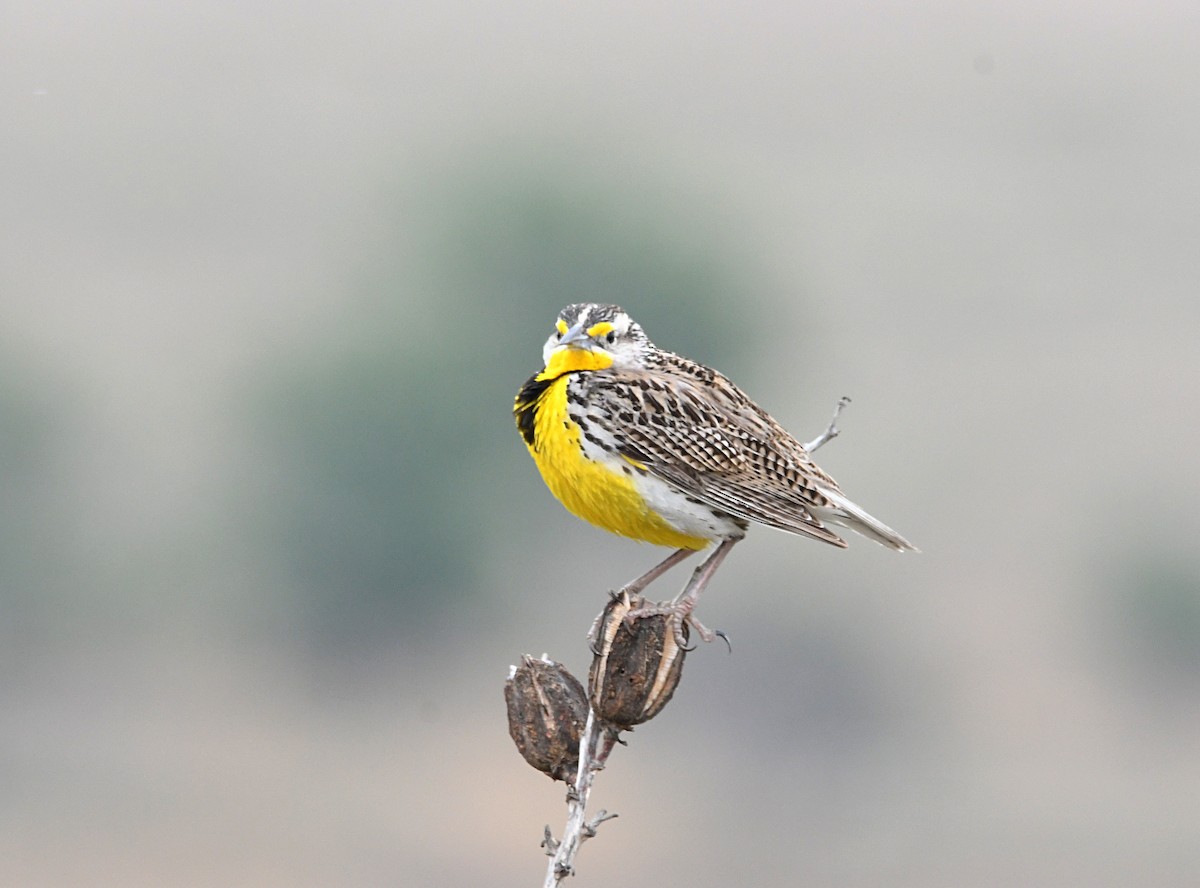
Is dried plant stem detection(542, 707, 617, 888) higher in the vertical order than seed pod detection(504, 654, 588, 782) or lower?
lower

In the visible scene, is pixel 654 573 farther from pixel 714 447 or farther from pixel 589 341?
pixel 589 341

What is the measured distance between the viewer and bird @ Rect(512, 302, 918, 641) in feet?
14.9

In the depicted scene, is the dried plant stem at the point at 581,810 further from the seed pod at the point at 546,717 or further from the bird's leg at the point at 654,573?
the bird's leg at the point at 654,573

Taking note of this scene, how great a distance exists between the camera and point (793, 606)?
124 ft

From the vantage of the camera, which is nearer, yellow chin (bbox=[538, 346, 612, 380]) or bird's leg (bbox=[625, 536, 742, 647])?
bird's leg (bbox=[625, 536, 742, 647])

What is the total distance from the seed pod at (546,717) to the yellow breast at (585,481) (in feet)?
1.85

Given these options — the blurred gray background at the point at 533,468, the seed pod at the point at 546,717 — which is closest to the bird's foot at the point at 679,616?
the seed pod at the point at 546,717

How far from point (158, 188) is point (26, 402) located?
11.3m

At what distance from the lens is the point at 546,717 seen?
4.00 m

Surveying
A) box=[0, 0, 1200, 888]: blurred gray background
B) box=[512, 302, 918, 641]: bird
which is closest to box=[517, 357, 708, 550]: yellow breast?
box=[512, 302, 918, 641]: bird

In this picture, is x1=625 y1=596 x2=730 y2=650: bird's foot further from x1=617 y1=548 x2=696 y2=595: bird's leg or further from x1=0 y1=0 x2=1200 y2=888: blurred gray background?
x1=0 y1=0 x2=1200 y2=888: blurred gray background

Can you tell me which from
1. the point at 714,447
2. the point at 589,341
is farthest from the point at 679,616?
the point at 589,341

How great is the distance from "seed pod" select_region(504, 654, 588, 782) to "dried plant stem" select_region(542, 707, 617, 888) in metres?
0.04

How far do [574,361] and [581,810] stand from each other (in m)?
1.48
